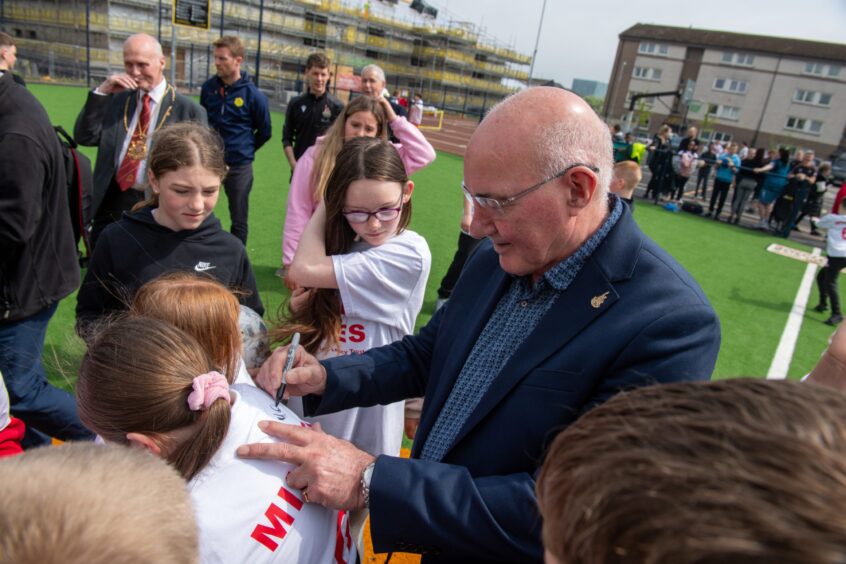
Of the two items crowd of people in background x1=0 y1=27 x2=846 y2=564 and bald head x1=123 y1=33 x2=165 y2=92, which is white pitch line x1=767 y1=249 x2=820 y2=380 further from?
bald head x1=123 y1=33 x2=165 y2=92

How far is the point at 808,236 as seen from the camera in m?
14.0

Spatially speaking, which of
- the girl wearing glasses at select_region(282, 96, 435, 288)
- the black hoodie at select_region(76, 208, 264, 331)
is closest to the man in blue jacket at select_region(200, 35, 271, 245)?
the girl wearing glasses at select_region(282, 96, 435, 288)

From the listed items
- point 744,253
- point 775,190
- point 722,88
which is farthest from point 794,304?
point 722,88

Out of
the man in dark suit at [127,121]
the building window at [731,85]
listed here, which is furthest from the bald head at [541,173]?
the building window at [731,85]

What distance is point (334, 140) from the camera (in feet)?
13.0

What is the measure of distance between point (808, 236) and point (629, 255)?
15.8 m

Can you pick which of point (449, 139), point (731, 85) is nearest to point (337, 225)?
point (449, 139)

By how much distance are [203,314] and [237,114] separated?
15.9ft

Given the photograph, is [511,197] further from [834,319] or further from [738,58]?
[738,58]

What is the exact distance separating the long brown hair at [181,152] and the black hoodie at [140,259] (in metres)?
0.25

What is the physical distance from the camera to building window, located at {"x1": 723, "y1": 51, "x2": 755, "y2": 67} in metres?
56.3

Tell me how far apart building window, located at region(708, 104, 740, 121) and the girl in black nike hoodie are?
67.9 meters

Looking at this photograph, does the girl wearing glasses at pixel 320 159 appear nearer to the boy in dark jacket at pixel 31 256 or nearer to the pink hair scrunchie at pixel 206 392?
the boy in dark jacket at pixel 31 256

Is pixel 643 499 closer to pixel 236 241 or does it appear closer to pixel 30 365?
pixel 236 241
